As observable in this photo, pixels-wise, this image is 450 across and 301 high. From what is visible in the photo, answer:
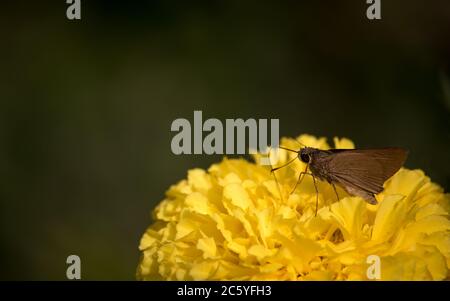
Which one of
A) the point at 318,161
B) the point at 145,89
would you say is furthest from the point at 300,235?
the point at 145,89

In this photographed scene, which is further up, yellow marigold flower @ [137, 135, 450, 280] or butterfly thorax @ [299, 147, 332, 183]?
butterfly thorax @ [299, 147, 332, 183]

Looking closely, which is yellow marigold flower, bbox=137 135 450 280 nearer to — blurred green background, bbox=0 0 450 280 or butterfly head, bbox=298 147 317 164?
butterfly head, bbox=298 147 317 164

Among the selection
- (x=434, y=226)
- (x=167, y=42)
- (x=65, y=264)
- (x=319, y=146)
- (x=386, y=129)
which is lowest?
(x=65, y=264)

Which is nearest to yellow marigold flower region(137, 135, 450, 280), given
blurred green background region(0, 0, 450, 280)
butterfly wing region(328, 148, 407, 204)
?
butterfly wing region(328, 148, 407, 204)

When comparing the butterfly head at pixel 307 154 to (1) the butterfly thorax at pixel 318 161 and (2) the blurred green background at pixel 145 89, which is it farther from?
(2) the blurred green background at pixel 145 89

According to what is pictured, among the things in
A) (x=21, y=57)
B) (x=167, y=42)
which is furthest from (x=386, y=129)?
(x=21, y=57)
